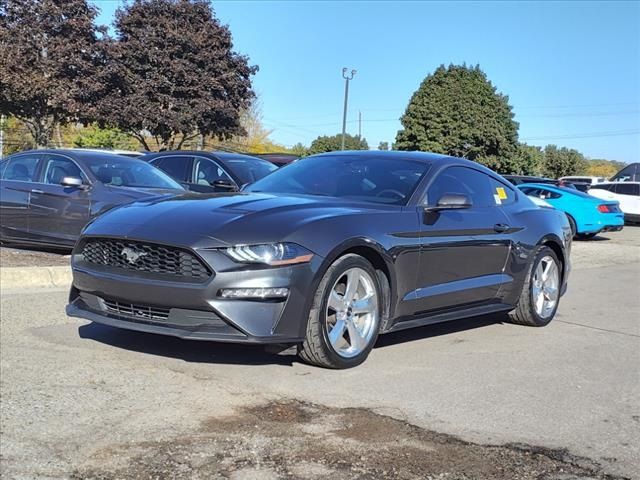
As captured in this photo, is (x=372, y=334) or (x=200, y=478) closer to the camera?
(x=200, y=478)

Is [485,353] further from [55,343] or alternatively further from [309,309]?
[55,343]

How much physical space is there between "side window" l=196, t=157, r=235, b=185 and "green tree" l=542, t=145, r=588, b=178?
48.7 metres

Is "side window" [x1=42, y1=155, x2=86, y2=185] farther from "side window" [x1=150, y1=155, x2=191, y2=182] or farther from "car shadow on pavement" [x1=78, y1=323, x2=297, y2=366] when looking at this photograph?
"car shadow on pavement" [x1=78, y1=323, x2=297, y2=366]

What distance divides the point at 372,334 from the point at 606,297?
5097 millimetres

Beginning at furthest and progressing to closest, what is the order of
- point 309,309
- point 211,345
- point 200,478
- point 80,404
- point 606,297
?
point 606,297, point 211,345, point 309,309, point 80,404, point 200,478

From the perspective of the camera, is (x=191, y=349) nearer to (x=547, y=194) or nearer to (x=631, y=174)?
(x=547, y=194)

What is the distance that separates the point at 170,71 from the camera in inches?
975

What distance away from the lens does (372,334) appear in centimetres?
496

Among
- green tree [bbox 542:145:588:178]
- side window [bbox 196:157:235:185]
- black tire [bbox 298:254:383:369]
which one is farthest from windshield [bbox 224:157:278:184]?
green tree [bbox 542:145:588:178]

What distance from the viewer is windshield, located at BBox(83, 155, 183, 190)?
9.42 metres

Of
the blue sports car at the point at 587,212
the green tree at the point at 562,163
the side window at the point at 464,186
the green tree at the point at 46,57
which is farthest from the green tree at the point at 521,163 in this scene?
the side window at the point at 464,186

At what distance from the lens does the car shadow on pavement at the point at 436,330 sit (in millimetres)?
5883

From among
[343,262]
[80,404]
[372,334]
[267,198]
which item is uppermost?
[267,198]

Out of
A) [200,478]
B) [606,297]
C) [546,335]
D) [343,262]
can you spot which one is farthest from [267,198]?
[606,297]
